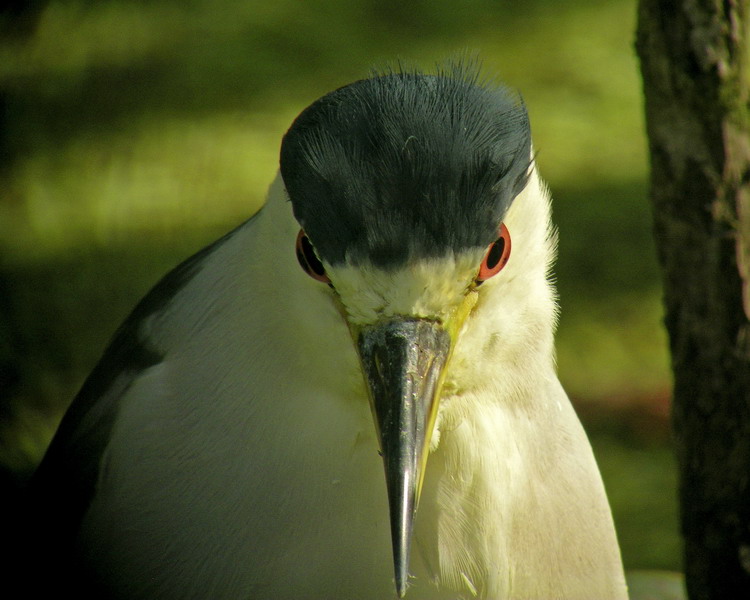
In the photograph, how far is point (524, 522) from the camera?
1.85 meters

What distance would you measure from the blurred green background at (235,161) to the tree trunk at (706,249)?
0.39 metres

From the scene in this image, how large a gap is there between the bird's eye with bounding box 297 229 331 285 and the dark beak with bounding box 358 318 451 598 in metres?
0.12

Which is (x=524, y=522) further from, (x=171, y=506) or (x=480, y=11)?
(x=480, y=11)

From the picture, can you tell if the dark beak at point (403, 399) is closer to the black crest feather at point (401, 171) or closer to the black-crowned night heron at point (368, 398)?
the black-crowned night heron at point (368, 398)

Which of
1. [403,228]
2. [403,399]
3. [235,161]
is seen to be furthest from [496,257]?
[235,161]

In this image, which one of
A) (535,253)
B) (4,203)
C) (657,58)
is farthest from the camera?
(4,203)

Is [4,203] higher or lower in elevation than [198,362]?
higher

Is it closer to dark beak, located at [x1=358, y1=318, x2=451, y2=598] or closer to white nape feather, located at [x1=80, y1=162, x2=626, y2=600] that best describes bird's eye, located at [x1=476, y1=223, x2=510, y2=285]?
white nape feather, located at [x1=80, y1=162, x2=626, y2=600]

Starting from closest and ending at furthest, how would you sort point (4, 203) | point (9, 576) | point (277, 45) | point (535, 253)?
point (535, 253) < point (9, 576) < point (4, 203) < point (277, 45)

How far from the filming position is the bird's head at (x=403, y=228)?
1.51 meters

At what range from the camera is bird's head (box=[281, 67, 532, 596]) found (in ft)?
4.96

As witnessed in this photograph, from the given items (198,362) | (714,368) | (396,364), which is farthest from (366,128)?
(714,368)

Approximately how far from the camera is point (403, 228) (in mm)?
1515

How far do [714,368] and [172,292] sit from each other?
116 centimetres
